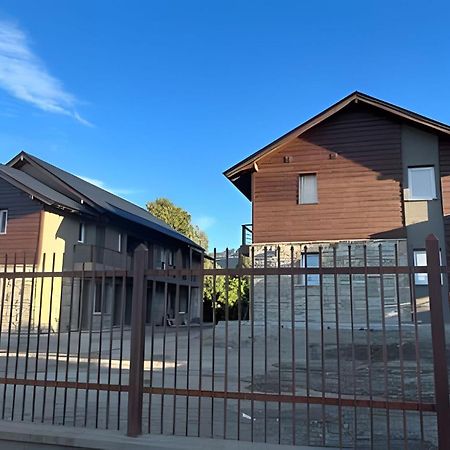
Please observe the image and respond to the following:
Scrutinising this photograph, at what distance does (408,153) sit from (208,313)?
18984mm

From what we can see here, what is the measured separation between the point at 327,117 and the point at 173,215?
79.7ft

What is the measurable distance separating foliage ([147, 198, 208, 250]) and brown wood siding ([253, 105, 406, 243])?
22.8m

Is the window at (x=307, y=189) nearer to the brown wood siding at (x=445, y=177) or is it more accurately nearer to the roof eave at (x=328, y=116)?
the roof eave at (x=328, y=116)

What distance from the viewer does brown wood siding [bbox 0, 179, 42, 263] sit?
21078 mm

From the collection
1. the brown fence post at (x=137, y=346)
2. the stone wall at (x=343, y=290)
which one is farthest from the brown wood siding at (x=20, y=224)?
the brown fence post at (x=137, y=346)

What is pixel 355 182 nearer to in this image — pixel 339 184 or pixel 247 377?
pixel 339 184

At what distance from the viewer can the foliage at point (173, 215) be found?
131 feet

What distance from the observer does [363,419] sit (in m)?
6.05

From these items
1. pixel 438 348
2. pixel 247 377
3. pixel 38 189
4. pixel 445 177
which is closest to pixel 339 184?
pixel 445 177

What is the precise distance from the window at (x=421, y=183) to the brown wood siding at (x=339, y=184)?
0.41m

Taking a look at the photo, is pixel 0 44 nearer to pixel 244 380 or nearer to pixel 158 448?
pixel 244 380

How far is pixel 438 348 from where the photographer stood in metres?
3.86

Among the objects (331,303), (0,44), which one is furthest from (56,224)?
(331,303)

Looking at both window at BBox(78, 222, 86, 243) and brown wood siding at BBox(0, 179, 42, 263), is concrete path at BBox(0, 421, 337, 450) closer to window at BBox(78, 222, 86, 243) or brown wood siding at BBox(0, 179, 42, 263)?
brown wood siding at BBox(0, 179, 42, 263)
